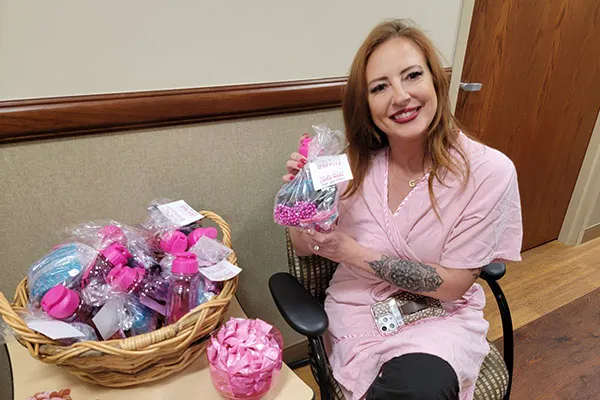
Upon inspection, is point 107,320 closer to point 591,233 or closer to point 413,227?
point 413,227

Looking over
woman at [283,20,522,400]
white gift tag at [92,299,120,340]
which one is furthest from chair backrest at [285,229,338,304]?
white gift tag at [92,299,120,340]

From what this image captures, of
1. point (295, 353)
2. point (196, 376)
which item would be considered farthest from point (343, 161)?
point (295, 353)

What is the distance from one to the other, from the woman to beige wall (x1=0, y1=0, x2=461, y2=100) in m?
0.28

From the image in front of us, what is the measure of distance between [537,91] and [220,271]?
1.96 metres

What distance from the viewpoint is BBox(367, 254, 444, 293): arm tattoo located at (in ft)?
A: 3.45

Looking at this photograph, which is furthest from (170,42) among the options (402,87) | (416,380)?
(416,380)

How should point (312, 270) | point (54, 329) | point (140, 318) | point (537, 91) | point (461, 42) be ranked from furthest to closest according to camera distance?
point (537, 91)
point (461, 42)
point (312, 270)
point (140, 318)
point (54, 329)

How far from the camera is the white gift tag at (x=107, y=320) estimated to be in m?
0.80

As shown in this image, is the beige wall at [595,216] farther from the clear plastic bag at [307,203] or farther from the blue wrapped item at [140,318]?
the blue wrapped item at [140,318]

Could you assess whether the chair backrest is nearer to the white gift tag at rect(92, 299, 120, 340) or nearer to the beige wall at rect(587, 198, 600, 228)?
the white gift tag at rect(92, 299, 120, 340)

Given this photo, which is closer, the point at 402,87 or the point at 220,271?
the point at 220,271


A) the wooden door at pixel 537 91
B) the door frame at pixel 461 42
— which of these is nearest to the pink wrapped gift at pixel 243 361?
the door frame at pixel 461 42

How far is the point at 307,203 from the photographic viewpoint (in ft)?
3.05

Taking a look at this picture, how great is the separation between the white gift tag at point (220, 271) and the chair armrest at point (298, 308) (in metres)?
0.19
